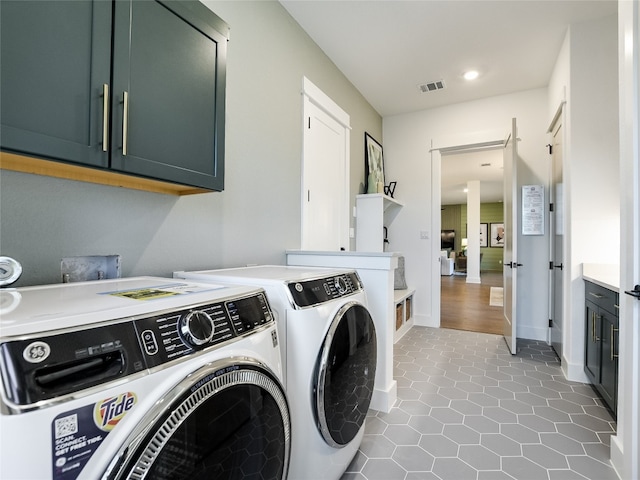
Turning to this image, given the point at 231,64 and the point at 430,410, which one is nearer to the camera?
the point at 231,64

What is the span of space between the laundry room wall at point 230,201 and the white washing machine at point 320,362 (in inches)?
10.6

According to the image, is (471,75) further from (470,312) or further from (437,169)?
(470,312)

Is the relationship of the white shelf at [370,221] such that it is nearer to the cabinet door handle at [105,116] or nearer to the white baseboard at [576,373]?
the white baseboard at [576,373]

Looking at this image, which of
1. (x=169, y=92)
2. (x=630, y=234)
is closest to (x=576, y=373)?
(x=630, y=234)

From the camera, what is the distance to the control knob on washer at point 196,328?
712 mm

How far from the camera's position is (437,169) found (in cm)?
416

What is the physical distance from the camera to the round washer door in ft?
1.89

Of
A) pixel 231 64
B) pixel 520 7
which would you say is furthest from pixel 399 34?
pixel 231 64

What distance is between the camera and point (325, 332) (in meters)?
1.21

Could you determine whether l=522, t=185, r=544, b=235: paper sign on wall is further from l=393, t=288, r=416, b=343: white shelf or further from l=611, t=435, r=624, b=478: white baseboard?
l=611, t=435, r=624, b=478: white baseboard

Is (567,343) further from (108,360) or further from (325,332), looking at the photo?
(108,360)

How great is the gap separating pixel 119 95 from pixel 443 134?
3908 millimetres

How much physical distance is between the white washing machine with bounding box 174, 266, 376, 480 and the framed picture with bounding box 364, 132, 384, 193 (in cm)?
256

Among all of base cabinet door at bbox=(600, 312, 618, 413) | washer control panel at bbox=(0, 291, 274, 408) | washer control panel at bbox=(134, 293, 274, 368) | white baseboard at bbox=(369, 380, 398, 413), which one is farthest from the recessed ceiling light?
washer control panel at bbox=(0, 291, 274, 408)
